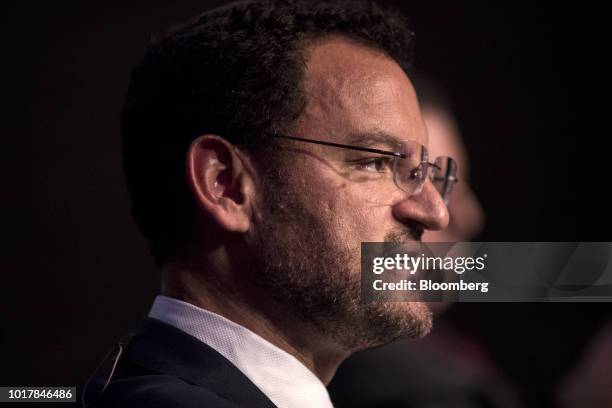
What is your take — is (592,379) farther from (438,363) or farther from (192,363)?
(192,363)

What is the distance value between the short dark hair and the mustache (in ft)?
0.80

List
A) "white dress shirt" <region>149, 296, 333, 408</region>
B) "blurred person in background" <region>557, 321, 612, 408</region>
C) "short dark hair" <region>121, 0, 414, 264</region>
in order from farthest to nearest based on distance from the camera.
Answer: "blurred person in background" <region>557, 321, 612, 408</region>, "short dark hair" <region>121, 0, 414, 264</region>, "white dress shirt" <region>149, 296, 333, 408</region>

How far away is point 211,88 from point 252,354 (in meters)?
0.43

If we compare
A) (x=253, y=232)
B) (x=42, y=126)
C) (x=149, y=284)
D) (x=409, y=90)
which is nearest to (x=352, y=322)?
(x=253, y=232)

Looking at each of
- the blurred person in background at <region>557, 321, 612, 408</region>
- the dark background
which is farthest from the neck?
the blurred person in background at <region>557, 321, 612, 408</region>

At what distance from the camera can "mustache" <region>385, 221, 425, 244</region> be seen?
46.1 inches

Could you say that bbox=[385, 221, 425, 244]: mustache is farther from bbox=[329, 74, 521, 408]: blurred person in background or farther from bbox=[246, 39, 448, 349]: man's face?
bbox=[329, 74, 521, 408]: blurred person in background

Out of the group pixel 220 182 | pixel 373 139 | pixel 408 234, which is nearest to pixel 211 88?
pixel 220 182

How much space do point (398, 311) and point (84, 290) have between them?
767 mm

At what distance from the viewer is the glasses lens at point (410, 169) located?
3.95 ft

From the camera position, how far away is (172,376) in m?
1.02

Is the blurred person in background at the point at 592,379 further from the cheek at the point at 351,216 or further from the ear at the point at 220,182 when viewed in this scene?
the ear at the point at 220,182

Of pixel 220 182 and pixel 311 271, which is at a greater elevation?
pixel 220 182

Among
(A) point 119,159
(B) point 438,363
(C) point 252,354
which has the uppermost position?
(A) point 119,159
